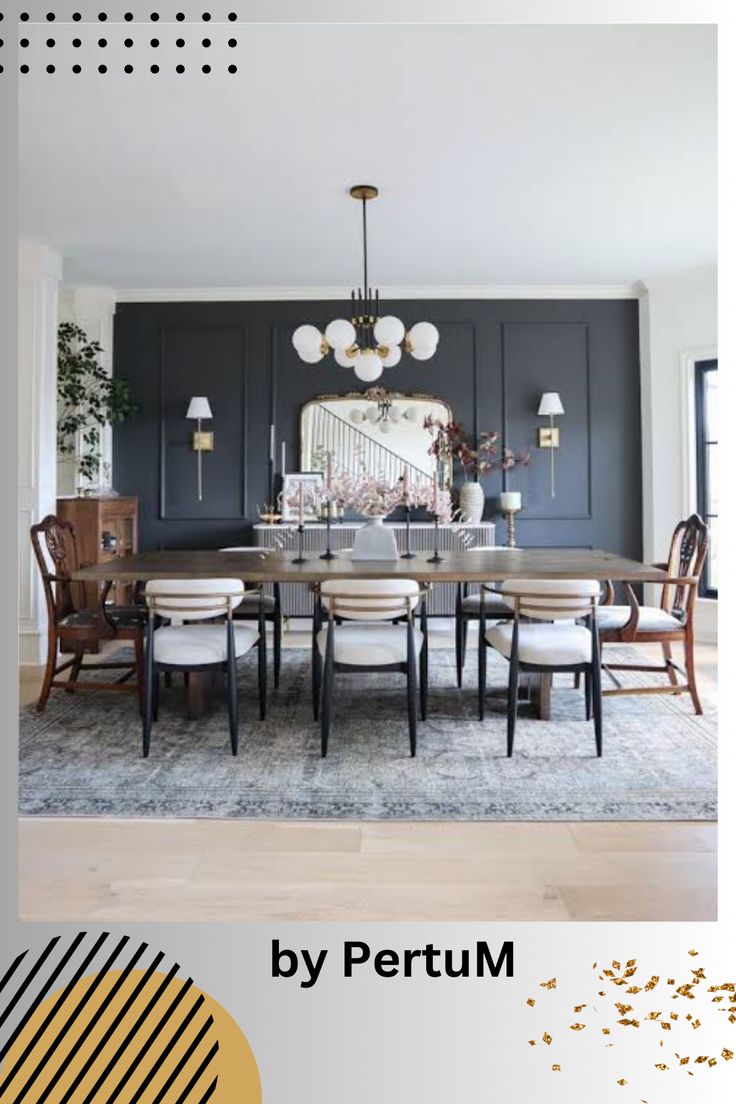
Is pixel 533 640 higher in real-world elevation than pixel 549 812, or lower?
higher

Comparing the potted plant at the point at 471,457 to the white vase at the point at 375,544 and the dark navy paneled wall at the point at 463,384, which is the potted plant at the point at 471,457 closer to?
the dark navy paneled wall at the point at 463,384

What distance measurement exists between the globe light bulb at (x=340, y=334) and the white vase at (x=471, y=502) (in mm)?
2642

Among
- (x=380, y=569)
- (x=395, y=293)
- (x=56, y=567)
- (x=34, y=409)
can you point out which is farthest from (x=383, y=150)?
(x=34, y=409)

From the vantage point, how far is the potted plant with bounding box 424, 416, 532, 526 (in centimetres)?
663

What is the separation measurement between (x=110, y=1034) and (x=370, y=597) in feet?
7.12

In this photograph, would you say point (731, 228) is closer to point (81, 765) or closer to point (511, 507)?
point (81, 765)

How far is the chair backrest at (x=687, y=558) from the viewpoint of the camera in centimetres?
397

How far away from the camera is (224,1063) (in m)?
1.31

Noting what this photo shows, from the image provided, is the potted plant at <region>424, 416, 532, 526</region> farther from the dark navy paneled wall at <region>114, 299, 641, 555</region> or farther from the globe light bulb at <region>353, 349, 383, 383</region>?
the globe light bulb at <region>353, 349, 383, 383</region>

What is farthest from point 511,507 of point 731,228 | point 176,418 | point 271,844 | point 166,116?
point 731,228

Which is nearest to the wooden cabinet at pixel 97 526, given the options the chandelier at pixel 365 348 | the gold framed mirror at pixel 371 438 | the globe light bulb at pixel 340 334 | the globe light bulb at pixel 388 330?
the gold framed mirror at pixel 371 438

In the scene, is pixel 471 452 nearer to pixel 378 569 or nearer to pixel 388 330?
pixel 388 330

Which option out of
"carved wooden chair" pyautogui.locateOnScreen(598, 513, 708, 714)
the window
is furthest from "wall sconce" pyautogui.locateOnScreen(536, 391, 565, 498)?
"carved wooden chair" pyautogui.locateOnScreen(598, 513, 708, 714)

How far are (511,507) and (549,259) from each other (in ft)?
6.14
